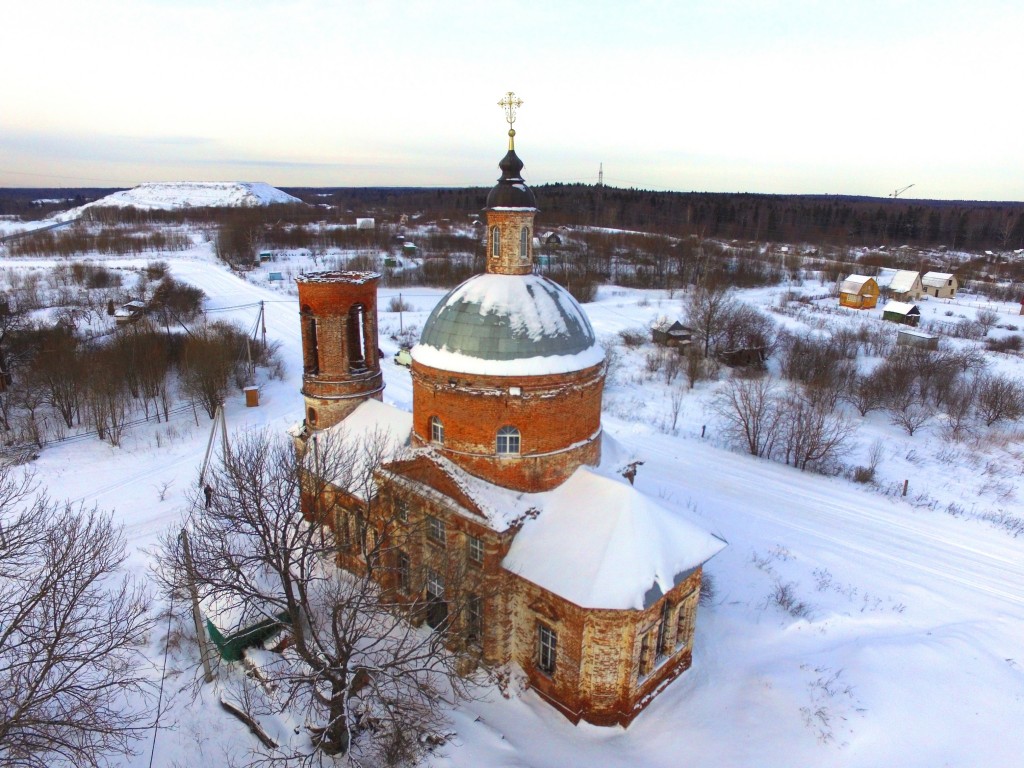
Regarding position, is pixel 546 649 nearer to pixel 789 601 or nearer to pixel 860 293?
pixel 789 601

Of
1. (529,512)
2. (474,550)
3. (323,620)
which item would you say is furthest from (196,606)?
(529,512)

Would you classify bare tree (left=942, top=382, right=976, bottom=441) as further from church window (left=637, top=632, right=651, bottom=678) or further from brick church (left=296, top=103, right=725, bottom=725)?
church window (left=637, top=632, right=651, bottom=678)

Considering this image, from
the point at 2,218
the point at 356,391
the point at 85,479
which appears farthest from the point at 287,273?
the point at 2,218

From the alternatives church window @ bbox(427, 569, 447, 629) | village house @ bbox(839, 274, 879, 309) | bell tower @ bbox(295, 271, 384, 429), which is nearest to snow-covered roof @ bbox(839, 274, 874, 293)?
village house @ bbox(839, 274, 879, 309)

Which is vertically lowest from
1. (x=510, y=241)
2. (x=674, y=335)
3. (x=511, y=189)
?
(x=674, y=335)

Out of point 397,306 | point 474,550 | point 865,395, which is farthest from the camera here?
point 397,306
